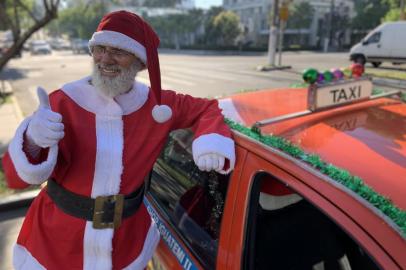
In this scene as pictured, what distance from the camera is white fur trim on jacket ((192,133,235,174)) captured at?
1465 mm

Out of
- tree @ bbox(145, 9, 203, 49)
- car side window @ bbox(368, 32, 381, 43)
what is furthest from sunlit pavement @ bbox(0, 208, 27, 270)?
tree @ bbox(145, 9, 203, 49)

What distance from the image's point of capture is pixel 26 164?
1.36m

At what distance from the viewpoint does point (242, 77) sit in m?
15.8

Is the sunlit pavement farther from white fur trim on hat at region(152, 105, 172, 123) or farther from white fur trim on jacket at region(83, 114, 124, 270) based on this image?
white fur trim on hat at region(152, 105, 172, 123)

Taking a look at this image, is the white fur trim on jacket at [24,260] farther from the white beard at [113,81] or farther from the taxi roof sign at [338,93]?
the taxi roof sign at [338,93]

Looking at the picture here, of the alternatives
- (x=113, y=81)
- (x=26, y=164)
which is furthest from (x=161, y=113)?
(x=26, y=164)

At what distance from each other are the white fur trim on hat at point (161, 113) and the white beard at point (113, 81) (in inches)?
6.3

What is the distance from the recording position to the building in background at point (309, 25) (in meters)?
47.8

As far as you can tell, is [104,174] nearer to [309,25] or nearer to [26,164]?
[26,164]

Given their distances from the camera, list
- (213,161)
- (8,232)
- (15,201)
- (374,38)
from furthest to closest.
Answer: (374,38) → (15,201) → (8,232) → (213,161)

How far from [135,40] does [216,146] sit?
0.58 metres

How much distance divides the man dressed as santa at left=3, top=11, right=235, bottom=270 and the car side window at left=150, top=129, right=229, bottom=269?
0.77ft

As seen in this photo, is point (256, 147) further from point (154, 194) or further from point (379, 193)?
point (154, 194)

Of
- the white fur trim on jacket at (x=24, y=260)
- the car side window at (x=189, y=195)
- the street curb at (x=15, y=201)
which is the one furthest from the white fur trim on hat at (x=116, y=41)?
the street curb at (x=15, y=201)
